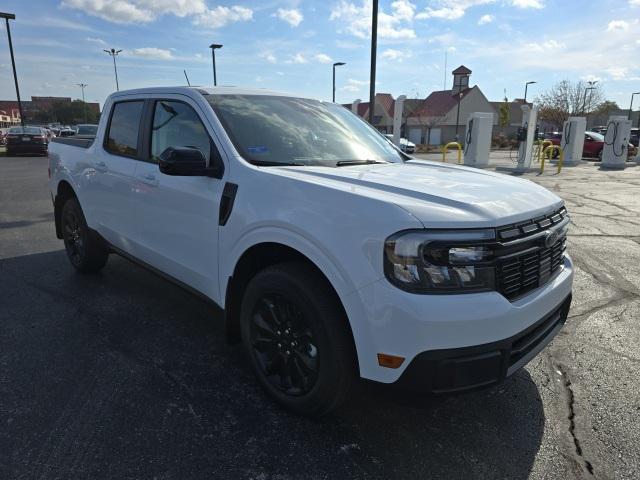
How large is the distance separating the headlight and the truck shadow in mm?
533

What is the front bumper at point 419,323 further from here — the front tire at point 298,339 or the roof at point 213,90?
the roof at point 213,90

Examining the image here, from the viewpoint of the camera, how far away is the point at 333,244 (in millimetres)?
2299

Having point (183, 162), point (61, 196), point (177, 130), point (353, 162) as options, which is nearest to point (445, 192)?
point (353, 162)

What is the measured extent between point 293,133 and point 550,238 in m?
1.79

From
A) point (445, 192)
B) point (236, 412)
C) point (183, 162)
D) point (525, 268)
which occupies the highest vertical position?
point (183, 162)

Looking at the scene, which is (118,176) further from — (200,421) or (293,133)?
(200,421)

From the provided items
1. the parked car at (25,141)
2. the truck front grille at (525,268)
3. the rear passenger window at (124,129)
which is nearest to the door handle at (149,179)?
the rear passenger window at (124,129)

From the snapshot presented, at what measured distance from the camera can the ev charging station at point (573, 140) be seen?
22797mm

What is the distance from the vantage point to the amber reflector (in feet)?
7.08

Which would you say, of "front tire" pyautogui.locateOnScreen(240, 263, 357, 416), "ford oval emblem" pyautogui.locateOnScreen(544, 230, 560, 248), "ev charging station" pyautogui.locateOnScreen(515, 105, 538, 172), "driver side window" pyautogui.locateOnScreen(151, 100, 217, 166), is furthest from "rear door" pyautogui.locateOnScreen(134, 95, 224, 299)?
"ev charging station" pyautogui.locateOnScreen(515, 105, 538, 172)

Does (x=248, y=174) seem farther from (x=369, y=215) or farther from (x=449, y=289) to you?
(x=449, y=289)

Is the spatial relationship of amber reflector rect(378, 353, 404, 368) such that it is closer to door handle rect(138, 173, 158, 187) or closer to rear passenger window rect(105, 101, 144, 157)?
door handle rect(138, 173, 158, 187)

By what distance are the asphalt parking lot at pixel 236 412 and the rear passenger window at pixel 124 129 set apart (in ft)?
4.55

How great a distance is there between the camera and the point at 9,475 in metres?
2.27
